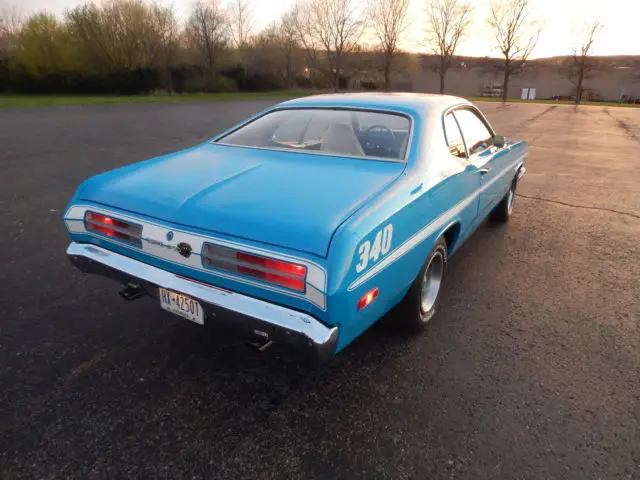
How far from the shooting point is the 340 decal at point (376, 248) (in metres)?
Answer: 1.90

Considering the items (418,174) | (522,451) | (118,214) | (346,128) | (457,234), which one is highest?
(346,128)

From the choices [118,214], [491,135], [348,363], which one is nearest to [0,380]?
[118,214]

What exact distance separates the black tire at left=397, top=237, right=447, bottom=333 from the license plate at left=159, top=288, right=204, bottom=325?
1.22m

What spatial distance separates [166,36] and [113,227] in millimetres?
43496

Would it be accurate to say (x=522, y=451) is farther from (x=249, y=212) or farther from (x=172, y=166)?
(x=172, y=166)

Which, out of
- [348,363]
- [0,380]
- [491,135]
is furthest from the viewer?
[491,135]

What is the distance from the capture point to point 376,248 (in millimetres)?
2010

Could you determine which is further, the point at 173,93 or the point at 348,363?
the point at 173,93

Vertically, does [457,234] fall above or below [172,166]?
below

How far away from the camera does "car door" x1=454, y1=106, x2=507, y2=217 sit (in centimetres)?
348

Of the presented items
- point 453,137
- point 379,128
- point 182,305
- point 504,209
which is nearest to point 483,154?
point 453,137

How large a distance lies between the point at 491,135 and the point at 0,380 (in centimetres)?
438

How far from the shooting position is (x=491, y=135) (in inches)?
168

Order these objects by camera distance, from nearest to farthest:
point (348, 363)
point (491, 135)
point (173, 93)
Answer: point (348, 363) < point (491, 135) < point (173, 93)
